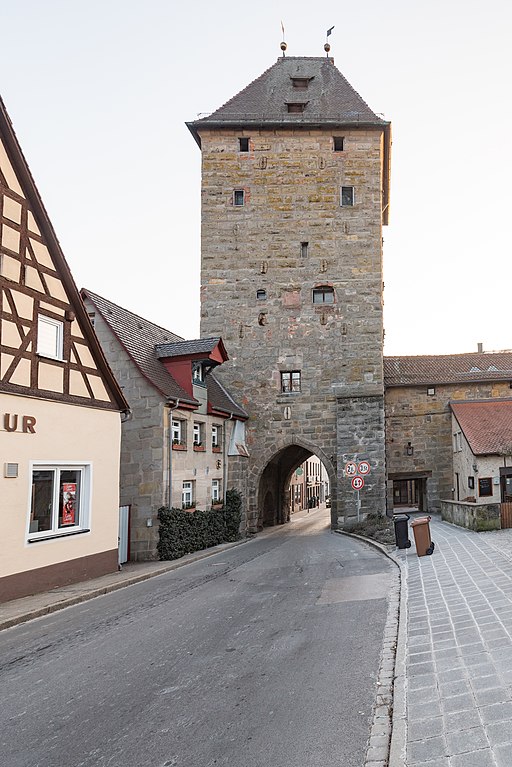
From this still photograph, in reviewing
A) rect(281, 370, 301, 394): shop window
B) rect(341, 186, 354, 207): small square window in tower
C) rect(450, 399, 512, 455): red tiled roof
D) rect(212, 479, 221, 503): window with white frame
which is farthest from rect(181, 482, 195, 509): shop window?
rect(341, 186, 354, 207): small square window in tower

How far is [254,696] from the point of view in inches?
235

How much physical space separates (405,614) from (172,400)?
11.9 meters

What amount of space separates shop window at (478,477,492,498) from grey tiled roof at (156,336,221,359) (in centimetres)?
1321

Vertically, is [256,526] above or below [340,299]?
below

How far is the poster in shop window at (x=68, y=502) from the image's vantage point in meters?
13.2

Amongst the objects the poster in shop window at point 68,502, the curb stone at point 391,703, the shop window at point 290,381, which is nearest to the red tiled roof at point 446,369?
the shop window at point 290,381

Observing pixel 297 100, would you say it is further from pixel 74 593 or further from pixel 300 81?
pixel 74 593

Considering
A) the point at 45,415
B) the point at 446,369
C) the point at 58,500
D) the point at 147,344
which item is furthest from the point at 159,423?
the point at 446,369

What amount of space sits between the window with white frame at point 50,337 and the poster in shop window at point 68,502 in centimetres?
278

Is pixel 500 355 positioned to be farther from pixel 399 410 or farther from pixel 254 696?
pixel 254 696

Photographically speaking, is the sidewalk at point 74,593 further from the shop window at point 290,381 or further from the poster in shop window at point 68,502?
the shop window at point 290,381

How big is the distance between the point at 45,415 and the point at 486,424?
2314cm

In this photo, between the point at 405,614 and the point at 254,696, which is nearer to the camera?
the point at 254,696

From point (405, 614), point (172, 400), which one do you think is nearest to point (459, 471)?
point (172, 400)
